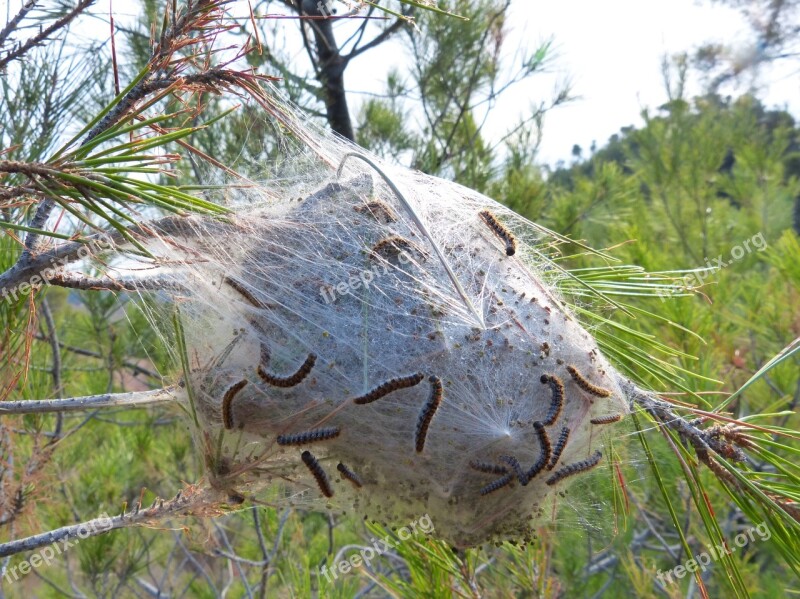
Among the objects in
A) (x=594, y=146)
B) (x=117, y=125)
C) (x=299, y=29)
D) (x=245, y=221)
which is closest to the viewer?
(x=117, y=125)

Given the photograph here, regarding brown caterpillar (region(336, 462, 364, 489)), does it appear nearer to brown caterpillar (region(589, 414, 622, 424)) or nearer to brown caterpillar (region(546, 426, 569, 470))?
brown caterpillar (region(546, 426, 569, 470))

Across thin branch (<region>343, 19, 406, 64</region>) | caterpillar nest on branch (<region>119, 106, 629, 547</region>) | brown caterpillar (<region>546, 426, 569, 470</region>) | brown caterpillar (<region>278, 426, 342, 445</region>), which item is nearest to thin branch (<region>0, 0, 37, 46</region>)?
caterpillar nest on branch (<region>119, 106, 629, 547</region>)

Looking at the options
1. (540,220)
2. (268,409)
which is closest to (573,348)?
(268,409)

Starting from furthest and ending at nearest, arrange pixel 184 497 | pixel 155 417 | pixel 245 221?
pixel 155 417 < pixel 184 497 < pixel 245 221

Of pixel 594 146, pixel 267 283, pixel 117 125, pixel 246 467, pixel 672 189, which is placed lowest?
pixel 246 467

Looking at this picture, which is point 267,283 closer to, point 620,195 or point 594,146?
point 620,195

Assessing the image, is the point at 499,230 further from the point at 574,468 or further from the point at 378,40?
the point at 378,40

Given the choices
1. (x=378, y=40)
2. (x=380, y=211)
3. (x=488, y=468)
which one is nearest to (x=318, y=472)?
(x=488, y=468)
